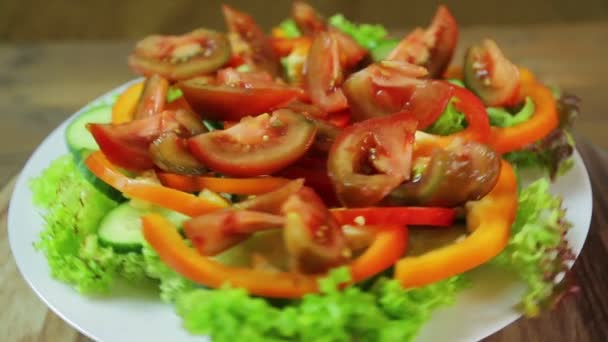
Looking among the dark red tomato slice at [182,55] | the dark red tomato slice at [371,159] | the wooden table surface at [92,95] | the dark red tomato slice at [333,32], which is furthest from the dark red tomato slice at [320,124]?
the wooden table surface at [92,95]

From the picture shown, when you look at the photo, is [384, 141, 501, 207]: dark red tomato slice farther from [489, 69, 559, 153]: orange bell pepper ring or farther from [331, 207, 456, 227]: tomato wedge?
[489, 69, 559, 153]: orange bell pepper ring

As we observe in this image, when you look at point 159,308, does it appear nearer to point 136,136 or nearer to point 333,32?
point 136,136

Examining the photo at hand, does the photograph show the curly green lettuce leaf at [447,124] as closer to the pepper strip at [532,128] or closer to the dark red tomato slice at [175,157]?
the pepper strip at [532,128]

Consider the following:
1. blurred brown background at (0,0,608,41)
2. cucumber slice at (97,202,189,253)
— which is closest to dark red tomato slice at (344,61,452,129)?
cucumber slice at (97,202,189,253)

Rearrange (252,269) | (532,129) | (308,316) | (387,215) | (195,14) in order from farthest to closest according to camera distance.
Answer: (195,14), (532,129), (387,215), (252,269), (308,316)

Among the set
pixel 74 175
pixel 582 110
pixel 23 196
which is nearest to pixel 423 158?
pixel 74 175

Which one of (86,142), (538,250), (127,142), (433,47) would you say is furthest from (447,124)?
(86,142)
